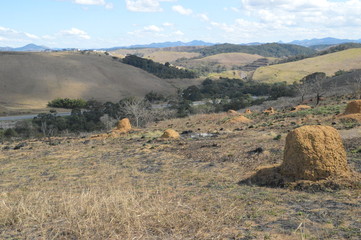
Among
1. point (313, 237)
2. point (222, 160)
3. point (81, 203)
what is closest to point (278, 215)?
point (313, 237)

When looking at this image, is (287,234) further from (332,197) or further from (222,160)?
(222,160)

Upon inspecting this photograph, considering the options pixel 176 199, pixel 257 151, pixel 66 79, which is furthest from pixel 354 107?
pixel 66 79

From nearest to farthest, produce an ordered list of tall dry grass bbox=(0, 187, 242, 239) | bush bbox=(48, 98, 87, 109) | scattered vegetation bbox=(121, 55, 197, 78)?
tall dry grass bbox=(0, 187, 242, 239) < bush bbox=(48, 98, 87, 109) < scattered vegetation bbox=(121, 55, 197, 78)

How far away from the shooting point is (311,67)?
140 m

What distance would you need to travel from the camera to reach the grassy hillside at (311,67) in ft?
419

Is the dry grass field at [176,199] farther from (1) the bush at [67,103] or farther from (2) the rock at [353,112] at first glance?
(1) the bush at [67,103]

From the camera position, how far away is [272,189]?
9.55 m

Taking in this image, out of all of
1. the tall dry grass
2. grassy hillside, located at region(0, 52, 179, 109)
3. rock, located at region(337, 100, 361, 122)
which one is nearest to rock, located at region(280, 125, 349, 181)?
the tall dry grass

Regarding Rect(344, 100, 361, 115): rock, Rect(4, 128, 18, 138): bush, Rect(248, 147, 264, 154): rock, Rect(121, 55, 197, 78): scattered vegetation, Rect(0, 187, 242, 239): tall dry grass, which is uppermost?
Rect(121, 55, 197, 78): scattered vegetation

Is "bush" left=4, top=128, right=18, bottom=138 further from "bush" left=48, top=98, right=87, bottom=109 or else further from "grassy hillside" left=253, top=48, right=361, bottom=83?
"grassy hillside" left=253, top=48, right=361, bottom=83

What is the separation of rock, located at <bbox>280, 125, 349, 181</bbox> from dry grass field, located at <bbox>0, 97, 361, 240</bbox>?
1.57ft

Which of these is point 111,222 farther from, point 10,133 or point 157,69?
point 157,69

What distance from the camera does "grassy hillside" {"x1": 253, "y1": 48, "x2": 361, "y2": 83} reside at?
128 meters

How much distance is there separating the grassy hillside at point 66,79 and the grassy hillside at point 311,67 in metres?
48.3
